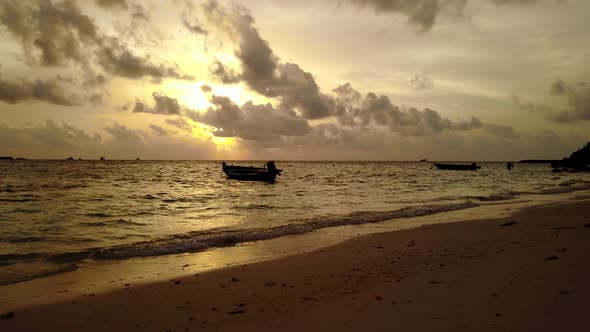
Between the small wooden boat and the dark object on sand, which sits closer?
the dark object on sand

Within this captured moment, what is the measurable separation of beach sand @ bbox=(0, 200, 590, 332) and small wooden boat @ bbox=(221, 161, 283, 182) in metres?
40.4

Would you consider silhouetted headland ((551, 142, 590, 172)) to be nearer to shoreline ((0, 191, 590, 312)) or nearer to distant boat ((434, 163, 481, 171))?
distant boat ((434, 163, 481, 171))

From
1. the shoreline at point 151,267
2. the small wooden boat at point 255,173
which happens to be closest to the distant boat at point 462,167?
the small wooden boat at point 255,173

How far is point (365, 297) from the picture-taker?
6.52 metres

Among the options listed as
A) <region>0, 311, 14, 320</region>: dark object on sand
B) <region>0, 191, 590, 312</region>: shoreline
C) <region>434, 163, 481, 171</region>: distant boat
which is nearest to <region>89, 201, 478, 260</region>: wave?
<region>0, 191, 590, 312</region>: shoreline

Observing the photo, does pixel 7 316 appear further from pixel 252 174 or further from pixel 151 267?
pixel 252 174

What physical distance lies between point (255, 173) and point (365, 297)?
46.4 metres

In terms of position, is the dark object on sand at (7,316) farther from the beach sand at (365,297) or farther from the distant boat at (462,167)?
the distant boat at (462,167)

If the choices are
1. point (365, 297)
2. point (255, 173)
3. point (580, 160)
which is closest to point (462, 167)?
point (580, 160)

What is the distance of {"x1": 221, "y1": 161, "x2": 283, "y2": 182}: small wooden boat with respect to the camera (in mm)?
50531

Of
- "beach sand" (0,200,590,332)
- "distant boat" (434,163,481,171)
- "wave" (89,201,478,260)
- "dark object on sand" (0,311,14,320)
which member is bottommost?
"wave" (89,201,478,260)

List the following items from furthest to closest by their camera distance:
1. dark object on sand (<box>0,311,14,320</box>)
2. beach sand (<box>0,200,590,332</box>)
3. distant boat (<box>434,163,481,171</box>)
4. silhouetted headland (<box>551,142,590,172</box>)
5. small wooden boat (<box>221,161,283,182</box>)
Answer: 1. distant boat (<box>434,163,481,171</box>)
2. silhouetted headland (<box>551,142,590,172</box>)
3. small wooden boat (<box>221,161,283,182</box>)
4. dark object on sand (<box>0,311,14,320</box>)
5. beach sand (<box>0,200,590,332</box>)

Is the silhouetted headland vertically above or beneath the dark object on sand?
above

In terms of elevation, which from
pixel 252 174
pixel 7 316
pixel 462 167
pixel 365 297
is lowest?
pixel 7 316
